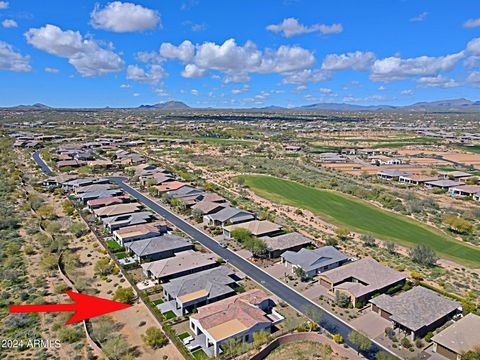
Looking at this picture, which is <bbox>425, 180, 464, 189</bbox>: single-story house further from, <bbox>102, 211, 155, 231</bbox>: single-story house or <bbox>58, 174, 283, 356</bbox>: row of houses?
<bbox>102, 211, 155, 231</bbox>: single-story house

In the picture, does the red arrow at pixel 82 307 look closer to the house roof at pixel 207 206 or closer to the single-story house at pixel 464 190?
the house roof at pixel 207 206

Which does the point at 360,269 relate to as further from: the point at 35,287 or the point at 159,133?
the point at 159,133

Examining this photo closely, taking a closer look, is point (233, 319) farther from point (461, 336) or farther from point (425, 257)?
point (425, 257)

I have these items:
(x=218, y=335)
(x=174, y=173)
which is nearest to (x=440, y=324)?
(x=218, y=335)

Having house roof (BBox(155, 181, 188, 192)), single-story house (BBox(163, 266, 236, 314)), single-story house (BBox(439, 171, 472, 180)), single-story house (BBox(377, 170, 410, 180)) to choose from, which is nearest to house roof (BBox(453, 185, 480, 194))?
single-story house (BBox(439, 171, 472, 180))

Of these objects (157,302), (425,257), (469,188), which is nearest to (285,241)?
(425,257)

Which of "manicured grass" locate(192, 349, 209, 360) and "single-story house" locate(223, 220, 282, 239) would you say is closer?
"manicured grass" locate(192, 349, 209, 360)
